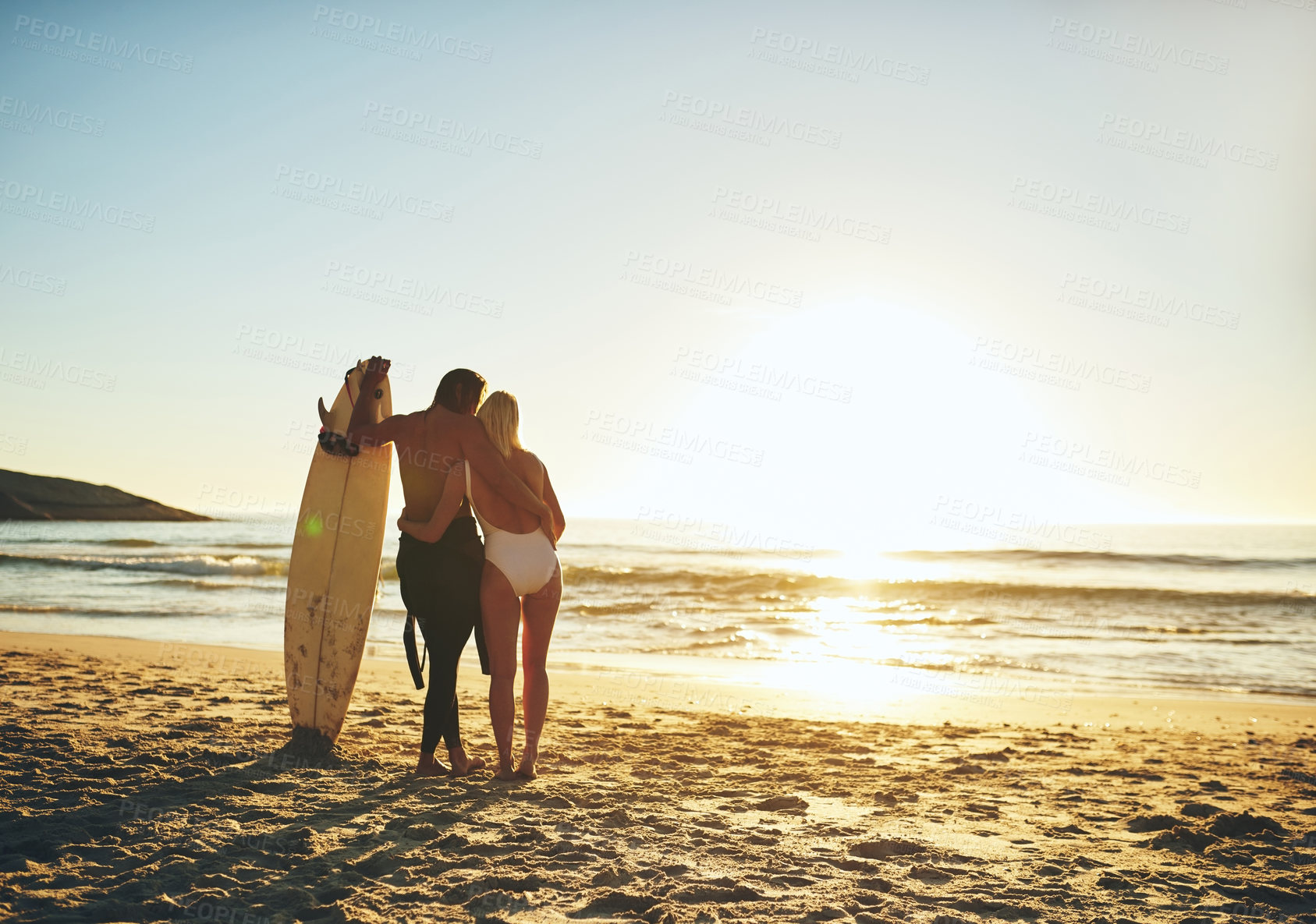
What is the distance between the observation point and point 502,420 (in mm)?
3693

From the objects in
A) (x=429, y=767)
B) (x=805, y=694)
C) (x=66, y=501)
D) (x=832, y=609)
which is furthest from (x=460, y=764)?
(x=66, y=501)

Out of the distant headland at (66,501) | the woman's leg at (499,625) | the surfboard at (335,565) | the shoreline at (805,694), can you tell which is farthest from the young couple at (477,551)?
the distant headland at (66,501)

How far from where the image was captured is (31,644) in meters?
8.19

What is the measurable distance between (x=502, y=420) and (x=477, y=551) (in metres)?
0.62

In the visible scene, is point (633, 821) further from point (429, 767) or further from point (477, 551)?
point (477, 551)

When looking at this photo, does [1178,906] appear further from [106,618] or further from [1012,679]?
[106,618]

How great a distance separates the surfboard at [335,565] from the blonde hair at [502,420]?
0.75m

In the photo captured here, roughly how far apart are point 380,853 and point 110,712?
3290 millimetres

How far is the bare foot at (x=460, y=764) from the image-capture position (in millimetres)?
3830

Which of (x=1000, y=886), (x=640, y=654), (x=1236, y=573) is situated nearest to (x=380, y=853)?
(x=1000, y=886)

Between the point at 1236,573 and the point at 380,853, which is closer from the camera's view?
the point at 380,853

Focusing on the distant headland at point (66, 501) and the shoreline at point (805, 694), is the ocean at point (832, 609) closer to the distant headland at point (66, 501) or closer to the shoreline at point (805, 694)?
the shoreline at point (805, 694)


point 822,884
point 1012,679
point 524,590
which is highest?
point 524,590

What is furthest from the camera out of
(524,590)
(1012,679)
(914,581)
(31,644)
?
(914,581)
